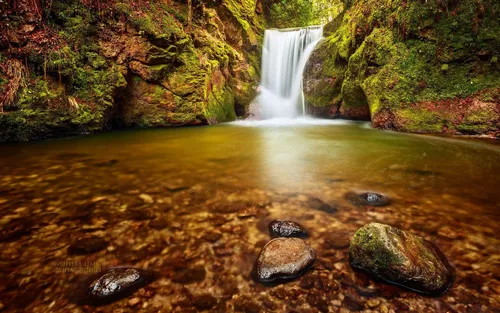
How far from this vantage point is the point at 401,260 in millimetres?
1662

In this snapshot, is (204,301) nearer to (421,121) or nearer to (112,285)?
(112,285)

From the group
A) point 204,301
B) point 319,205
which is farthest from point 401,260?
point 204,301

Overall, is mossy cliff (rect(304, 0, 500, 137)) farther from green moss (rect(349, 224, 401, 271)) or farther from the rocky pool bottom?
green moss (rect(349, 224, 401, 271))

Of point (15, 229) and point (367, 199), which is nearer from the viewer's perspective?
point (15, 229)

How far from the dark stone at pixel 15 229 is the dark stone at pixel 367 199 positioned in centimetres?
317

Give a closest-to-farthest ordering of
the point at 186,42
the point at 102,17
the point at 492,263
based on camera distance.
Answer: the point at 492,263 < the point at 102,17 < the point at 186,42

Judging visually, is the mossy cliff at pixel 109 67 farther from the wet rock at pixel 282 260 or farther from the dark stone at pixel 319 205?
the wet rock at pixel 282 260

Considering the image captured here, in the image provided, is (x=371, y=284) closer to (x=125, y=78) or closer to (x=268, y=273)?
(x=268, y=273)

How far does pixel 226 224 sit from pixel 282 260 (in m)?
0.78

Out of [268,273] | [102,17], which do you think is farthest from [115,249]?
[102,17]

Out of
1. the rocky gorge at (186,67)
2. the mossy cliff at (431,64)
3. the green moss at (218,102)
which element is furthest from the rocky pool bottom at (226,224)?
the green moss at (218,102)

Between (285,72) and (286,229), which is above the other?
(285,72)

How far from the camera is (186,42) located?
10602mm

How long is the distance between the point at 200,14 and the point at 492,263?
1334cm
